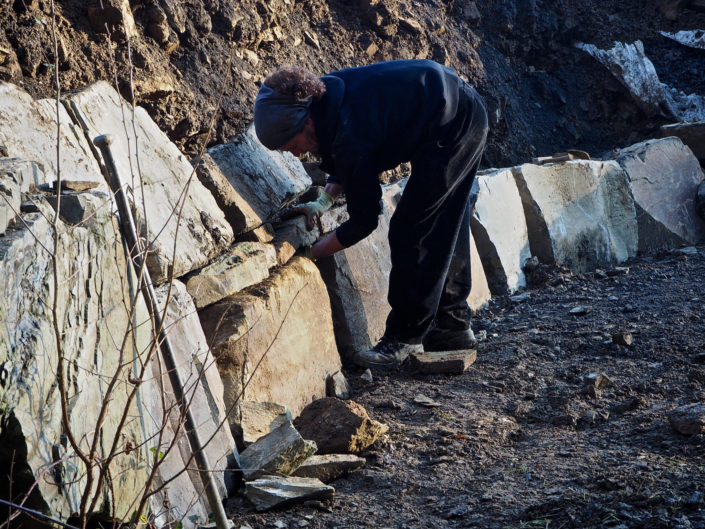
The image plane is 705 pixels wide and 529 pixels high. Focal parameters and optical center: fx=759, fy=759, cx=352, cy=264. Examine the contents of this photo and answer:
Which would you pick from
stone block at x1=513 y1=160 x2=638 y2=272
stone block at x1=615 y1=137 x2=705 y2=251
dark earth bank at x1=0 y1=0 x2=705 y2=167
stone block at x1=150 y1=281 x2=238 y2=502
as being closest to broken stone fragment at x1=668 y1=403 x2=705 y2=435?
stone block at x1=150 y1=281 x2=238 y2=502

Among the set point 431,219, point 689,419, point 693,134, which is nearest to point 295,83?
point 431,219

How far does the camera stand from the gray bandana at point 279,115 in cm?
348

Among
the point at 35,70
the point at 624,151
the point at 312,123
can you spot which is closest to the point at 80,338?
the point at 312,123

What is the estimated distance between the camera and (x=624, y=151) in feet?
23.4

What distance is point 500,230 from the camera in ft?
18.0

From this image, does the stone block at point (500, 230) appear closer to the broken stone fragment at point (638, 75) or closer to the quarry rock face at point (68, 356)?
the quarry rock face at point (68, 356)

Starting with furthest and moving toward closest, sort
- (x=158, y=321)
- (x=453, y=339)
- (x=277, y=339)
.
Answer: (x=453, y=339) → (x=277, y=339) → (x=158, y=321)

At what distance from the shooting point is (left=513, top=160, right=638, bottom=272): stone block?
19.1 feet

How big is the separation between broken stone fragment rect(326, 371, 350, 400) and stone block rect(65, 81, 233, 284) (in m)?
0.89

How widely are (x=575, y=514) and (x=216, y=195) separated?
2.10 metres

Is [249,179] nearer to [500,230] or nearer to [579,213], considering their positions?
[500,230]

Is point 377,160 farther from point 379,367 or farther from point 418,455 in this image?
point 418,455

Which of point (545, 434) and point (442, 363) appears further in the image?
point (442, 363)

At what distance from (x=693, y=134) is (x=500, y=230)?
128 inches
